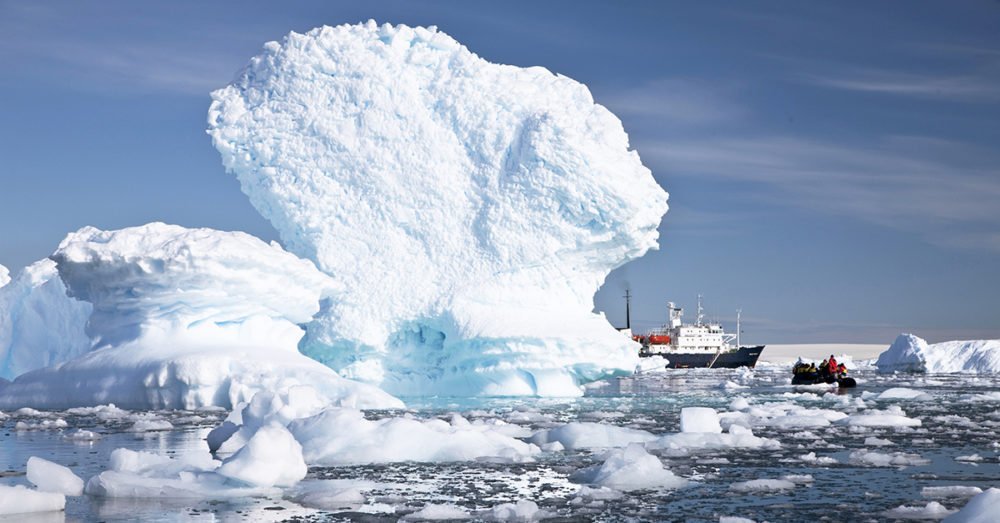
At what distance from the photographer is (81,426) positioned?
1606cm

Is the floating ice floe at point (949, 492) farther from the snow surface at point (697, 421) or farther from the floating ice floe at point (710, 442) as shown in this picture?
the snow surface at point (697, 421)

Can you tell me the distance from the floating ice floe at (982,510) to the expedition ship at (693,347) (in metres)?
66.1

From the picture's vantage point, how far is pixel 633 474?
363 inches

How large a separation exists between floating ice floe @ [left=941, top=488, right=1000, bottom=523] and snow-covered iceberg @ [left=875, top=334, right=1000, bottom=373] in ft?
147

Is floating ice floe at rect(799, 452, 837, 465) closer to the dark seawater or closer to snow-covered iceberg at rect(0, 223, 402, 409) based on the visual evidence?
the dark seawater

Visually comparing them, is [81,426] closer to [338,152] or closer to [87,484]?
[87,484]

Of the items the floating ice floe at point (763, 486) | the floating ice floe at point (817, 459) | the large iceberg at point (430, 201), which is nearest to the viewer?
the floating ice floe at point (763, 486)

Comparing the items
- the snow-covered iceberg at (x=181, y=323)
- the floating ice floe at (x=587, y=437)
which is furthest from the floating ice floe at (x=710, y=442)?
the snow-covered iceberg at (x=181, y=323)

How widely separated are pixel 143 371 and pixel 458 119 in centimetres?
914

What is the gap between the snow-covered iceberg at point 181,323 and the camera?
1889 centimetres

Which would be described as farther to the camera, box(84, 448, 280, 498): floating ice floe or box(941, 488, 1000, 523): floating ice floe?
box(84, 448, 280, 498): floating ice floe

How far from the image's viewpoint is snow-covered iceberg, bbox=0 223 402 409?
18.9 m

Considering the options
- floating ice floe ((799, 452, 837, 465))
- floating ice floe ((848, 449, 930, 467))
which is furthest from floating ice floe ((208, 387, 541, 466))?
floating ice floe ((848, 449, 930, 467))

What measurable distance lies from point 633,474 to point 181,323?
13.6 m
